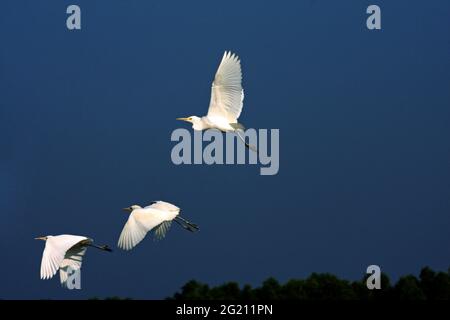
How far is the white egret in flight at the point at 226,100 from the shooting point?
19219 millimetres

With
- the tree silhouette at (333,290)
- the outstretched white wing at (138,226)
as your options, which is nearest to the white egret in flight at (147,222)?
the outstretched white wing at (138,226)

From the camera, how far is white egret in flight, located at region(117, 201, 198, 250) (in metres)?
17.2

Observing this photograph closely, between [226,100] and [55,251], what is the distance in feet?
15.3

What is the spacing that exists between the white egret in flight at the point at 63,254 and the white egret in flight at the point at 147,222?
0.89 metres

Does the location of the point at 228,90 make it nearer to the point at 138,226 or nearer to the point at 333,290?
the point at 138,226

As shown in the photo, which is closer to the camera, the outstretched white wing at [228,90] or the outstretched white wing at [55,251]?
the outstretched white wing at [55,251]

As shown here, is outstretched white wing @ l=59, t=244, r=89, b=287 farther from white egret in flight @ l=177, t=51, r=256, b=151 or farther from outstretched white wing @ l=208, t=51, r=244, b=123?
outstretched white wing @ l=208, t=51, r=244, b=123

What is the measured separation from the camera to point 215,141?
19797mm

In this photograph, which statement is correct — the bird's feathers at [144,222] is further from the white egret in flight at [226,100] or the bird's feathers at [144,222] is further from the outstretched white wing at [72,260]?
the white egret in flight at [226,100]

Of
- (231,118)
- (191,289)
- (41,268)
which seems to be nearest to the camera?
(41,268)

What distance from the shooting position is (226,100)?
19.5m
